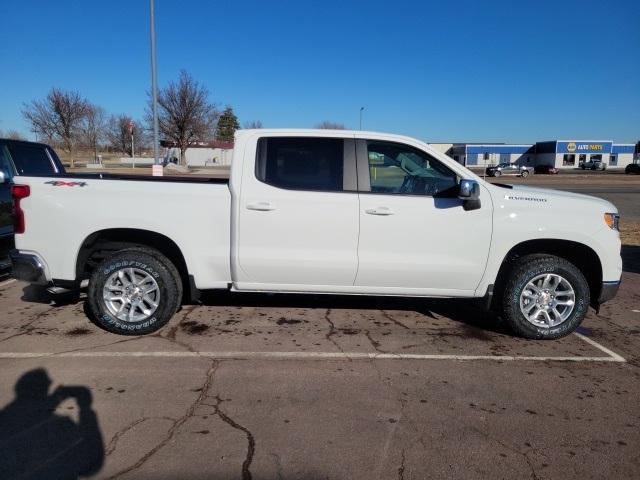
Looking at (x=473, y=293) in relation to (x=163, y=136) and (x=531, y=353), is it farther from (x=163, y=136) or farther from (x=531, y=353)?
(x=163, y=136)

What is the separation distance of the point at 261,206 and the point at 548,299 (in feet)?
9.80

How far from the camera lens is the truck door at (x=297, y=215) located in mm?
4520

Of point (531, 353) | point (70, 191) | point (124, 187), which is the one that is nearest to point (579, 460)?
point (531, 353)

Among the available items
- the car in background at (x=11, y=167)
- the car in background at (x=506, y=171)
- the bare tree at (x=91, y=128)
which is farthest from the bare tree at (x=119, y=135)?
the car in background at (x=11, y=167)

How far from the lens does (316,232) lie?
4547mm

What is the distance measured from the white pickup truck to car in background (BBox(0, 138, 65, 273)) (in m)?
1.44

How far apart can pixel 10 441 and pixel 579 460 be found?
3448mm

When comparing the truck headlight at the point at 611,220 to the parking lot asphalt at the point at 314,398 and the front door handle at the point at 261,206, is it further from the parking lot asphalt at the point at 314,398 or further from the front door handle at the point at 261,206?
the front door handle at the point at 261,206

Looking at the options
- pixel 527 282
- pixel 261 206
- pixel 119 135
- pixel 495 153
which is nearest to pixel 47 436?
pixel 261 206

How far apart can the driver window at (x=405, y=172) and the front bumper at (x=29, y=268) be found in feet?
10.7

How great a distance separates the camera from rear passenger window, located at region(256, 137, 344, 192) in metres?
4.61

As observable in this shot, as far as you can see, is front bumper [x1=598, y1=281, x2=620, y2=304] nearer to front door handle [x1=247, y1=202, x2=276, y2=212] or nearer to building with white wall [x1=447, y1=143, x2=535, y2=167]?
front door handle [x1=247, y1=202, x2=276, y2=212]

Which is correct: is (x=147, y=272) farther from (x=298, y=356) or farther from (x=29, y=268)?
(x=298, y=356)

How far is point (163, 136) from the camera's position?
165 feet
